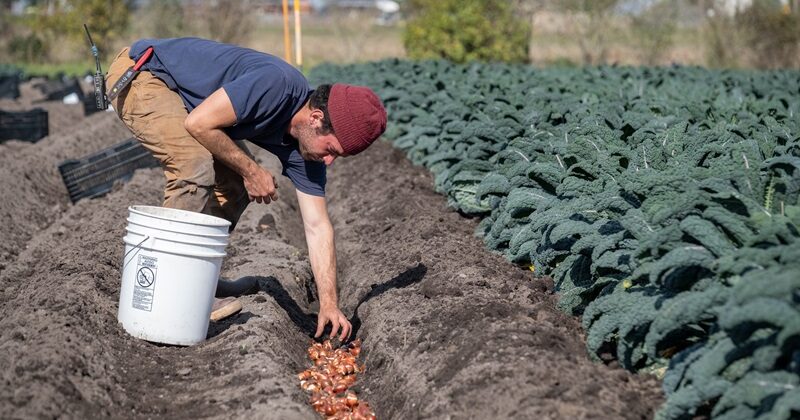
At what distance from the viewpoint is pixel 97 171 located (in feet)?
33.0

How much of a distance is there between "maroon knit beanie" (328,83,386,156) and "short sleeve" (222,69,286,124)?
28 centimetres

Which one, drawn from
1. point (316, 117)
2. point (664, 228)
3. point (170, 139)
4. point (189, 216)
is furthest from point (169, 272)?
point (664, 228)

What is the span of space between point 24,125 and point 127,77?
959 centimetres

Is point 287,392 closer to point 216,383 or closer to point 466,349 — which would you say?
point 216,383

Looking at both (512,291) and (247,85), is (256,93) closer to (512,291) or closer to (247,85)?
(247,85)

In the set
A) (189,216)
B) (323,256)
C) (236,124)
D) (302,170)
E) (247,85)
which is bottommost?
(323,256)

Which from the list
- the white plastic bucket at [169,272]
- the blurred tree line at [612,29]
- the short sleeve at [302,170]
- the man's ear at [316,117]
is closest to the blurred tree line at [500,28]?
the blurred tree line at [612,29]

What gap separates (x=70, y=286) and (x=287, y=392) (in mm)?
1714

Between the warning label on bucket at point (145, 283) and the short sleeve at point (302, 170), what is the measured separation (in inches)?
38.5

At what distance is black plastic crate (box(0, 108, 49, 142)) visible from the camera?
45.5 ft

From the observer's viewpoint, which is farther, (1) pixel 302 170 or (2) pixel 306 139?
(1) pixel 302 170

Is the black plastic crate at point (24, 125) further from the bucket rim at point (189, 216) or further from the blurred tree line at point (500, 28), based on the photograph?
the blurred tree line at point (500, 28)

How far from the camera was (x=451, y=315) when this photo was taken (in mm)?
5172

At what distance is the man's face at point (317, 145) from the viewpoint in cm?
494
